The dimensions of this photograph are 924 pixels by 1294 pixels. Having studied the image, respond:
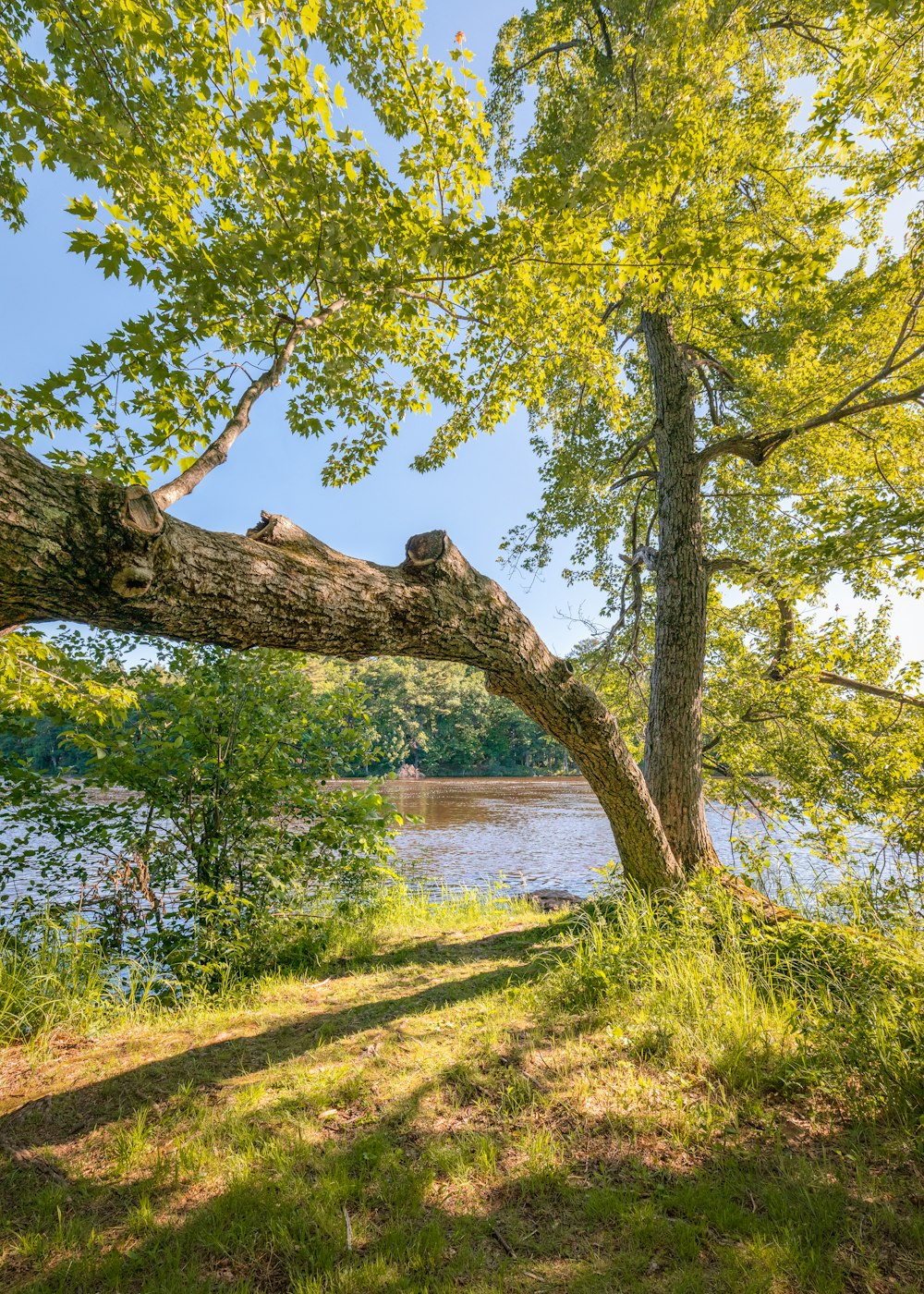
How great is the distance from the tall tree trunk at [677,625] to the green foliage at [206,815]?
2.67 metres

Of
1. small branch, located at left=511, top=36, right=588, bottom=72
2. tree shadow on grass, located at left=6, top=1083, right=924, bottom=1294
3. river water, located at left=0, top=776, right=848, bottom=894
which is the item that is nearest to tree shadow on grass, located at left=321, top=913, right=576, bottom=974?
river water, located at left=0, top=776, right=848, bottom=894

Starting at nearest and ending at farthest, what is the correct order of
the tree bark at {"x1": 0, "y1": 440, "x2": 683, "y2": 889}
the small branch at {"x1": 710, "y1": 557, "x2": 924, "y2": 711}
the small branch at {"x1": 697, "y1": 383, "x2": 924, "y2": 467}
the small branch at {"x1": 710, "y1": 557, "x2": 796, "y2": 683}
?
the tree bark at {"x1": 0, "y1": 440, "x2": 683, "y2": 889} → the small branch at {"x1": 697, "y1": 383, "x2": 924, "y2": 467} → the small branch at {"x1": 710, "y1": 557, "x2": 924, "y2": 711} → the small branch at {"x1": 710, "y1": 557, "x2": 796, "y2": 683}

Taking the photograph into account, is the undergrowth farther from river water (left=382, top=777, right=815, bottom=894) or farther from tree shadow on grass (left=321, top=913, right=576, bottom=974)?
river water (left=382, top=777, right=815, bottom=894)

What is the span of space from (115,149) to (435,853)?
14.3 meters

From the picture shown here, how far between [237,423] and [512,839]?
623 inches

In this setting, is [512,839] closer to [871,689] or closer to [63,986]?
[871,689]

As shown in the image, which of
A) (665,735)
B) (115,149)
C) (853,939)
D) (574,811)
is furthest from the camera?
(574,811)

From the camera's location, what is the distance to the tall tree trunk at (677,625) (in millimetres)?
4711

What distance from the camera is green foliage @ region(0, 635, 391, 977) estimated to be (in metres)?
4.36

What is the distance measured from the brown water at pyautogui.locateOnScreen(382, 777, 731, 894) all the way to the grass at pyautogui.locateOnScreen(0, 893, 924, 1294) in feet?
11.8

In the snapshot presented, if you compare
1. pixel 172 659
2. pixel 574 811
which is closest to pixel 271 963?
pixel 172 659

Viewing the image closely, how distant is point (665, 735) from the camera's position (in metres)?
4.84

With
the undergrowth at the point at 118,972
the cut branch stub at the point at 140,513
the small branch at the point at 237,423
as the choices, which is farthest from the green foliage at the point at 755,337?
the undergrowth at the point at 118,972

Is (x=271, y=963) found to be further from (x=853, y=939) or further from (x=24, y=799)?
(x=853, y=939)
